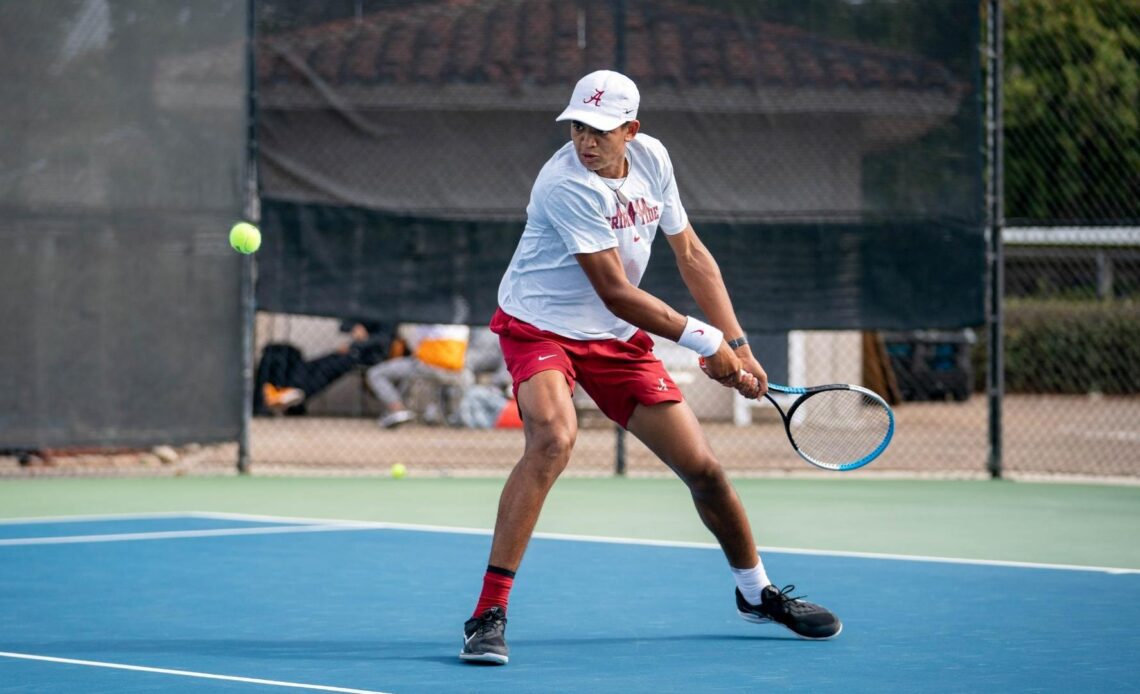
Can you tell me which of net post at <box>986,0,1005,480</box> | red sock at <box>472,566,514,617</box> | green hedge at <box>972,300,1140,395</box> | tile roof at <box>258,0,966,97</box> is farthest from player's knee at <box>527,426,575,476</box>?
green hedge at <box>972,300,1140,395</box>

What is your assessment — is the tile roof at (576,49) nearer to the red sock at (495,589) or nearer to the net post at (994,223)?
the net post at (994,223)

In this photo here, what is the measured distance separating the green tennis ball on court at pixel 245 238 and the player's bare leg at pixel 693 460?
4939 millimetres

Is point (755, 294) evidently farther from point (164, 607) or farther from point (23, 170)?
point (164, 607)

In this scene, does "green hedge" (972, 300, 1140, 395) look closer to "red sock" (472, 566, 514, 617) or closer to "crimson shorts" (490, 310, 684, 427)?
"crimson shorts" (490, 310, 684, 427)

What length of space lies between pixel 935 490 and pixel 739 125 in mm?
2431

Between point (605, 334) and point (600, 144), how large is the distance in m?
0.61

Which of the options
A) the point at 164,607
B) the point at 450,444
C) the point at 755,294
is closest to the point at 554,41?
the point at 755,294

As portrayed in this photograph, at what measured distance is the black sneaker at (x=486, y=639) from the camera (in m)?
4.81

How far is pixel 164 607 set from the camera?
5898mm

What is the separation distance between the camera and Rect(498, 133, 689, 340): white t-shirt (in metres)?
5.08

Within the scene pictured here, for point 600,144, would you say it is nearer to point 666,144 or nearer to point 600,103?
point 600,103

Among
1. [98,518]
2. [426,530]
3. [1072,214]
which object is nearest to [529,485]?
[426,530]

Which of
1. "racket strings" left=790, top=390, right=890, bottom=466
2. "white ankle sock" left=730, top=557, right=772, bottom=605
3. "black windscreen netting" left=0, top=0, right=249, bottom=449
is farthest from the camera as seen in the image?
"black windscreen netting" left=0, top=0, right=249, bottom=449

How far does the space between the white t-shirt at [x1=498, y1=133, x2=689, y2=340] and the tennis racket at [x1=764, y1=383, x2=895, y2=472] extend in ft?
1.96
